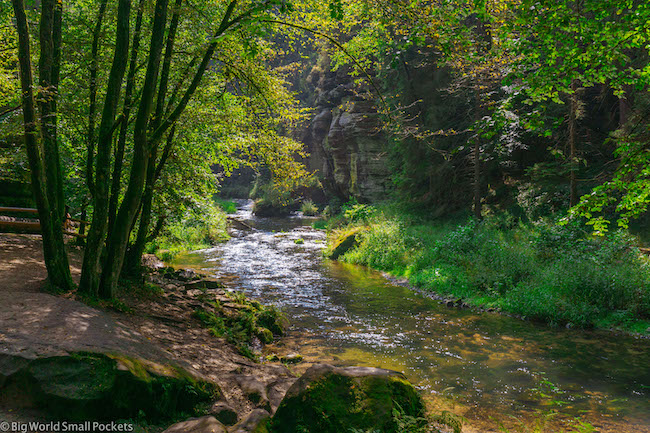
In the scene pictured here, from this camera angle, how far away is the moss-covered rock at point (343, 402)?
433cm

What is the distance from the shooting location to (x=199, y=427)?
3.78 m

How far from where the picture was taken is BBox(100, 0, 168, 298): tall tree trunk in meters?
6.43

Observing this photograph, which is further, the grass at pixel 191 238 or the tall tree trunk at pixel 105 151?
the grass at pixel 191 238

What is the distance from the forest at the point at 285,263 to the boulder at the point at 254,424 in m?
0.03

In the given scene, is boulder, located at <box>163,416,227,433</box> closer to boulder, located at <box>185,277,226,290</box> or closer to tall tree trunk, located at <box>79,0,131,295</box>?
tall tree trunk, located at <box>79,0,131,295</box>

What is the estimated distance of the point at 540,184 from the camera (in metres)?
14.7

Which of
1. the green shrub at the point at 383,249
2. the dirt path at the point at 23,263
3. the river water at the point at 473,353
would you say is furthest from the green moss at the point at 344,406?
the green shrub at the point at 383,249

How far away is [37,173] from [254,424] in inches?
200

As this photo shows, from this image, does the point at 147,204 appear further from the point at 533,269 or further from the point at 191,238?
the point at 191,238

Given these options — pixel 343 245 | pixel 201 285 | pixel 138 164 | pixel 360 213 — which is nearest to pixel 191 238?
pixel 343 245

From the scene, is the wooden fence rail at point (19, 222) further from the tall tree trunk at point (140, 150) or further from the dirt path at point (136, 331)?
the tall tree trunk at point (140, 150)

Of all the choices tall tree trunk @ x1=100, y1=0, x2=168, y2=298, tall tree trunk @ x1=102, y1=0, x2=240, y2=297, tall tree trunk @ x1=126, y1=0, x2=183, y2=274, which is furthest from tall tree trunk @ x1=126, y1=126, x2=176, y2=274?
tall tree trunk @ x1=100, y1=0, x2=168, y2=298

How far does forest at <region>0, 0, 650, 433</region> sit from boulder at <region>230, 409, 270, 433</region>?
3 cm

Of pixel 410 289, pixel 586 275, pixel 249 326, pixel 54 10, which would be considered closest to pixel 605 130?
pixel 586 275
